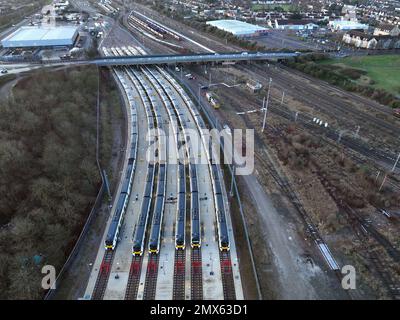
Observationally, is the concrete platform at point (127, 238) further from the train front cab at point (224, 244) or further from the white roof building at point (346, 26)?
the white roof building at point (346, 26)

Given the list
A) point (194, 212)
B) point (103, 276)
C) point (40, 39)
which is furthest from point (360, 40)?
point (103, 276)

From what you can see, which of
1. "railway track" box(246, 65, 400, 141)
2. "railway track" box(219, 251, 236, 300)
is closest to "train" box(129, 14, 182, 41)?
"railway track" box(246, 65, 400, 141)

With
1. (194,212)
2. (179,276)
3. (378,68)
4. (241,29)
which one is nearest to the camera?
(179,276)

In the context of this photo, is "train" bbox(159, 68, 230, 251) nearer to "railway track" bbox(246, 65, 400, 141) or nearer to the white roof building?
"railway track" bbox(246, 65, 400, 141)

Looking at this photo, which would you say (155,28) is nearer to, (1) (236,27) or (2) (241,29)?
(1) (236,27)

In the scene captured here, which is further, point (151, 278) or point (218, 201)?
point (218, 201)
